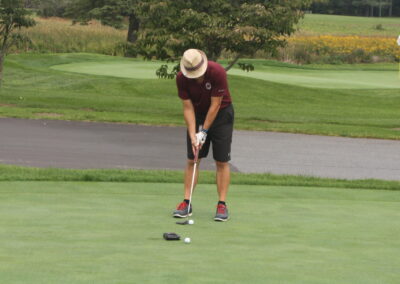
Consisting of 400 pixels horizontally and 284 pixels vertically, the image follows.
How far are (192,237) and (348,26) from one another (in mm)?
97938

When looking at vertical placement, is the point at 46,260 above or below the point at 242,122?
above

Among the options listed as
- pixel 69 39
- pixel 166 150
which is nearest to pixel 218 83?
pixel 166 150

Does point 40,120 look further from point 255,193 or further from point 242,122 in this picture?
point 255,193

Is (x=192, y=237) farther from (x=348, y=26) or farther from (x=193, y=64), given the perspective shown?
(x=348, y=26)

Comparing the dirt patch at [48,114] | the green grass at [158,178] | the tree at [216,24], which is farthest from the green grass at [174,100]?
the green grass at [158,178]

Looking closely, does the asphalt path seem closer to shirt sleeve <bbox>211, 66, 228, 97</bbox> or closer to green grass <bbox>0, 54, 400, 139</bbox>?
green grass <bbox>0, 54, 400, 139</bbox>

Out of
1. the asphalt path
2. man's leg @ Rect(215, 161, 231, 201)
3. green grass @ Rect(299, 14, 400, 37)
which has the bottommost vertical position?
green grass @ Rect(299, 14, 400, 37)

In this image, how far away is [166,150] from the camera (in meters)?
17.5

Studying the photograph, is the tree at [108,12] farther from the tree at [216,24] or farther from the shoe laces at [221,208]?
the shoe laces at [221,208]

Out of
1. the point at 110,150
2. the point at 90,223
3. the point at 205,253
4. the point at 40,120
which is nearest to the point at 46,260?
the point at 205,253

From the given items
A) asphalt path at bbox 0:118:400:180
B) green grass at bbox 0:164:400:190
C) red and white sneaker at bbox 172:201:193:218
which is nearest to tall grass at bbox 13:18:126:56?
asphalt path at bbox 0:118:400:180

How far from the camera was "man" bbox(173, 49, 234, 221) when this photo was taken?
9016mm

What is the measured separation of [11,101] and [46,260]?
1852cm

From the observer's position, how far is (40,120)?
21.1m
